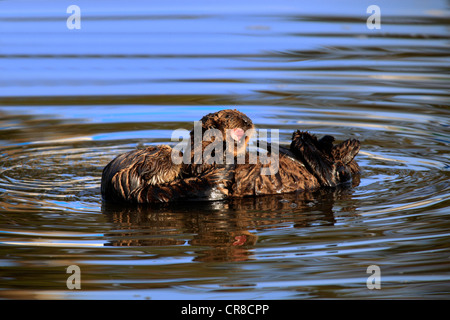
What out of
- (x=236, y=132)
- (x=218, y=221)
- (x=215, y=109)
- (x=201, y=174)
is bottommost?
(x=218, y=221)

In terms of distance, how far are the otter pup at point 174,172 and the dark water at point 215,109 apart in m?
0.13

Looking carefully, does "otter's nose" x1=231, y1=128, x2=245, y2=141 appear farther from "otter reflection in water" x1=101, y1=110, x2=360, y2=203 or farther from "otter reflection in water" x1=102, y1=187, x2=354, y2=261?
"otter reflection in water" x1=102, y1=187, x2=354, y2=261

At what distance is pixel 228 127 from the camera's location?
579 centimetres

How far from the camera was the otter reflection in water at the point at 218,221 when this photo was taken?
16.4ft

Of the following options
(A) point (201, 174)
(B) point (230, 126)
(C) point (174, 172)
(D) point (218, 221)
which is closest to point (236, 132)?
(B) point (230, 126)

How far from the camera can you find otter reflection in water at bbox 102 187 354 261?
5.00m

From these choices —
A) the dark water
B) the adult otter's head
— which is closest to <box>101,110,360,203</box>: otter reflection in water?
the adult otter's head

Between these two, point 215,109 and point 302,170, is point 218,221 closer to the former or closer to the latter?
point 302,170

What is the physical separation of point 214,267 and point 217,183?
4.36 feet

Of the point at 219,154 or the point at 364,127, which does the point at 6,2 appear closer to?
the point at 364,127

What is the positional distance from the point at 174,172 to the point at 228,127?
563 millimetres

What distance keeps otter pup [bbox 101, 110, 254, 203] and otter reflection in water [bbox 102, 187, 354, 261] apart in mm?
90

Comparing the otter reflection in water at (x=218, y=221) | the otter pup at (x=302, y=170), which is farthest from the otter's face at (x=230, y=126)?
the otter reflection in water at (x=218, y=221)

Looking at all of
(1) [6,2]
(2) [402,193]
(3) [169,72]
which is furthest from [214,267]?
(1) [6,2]
